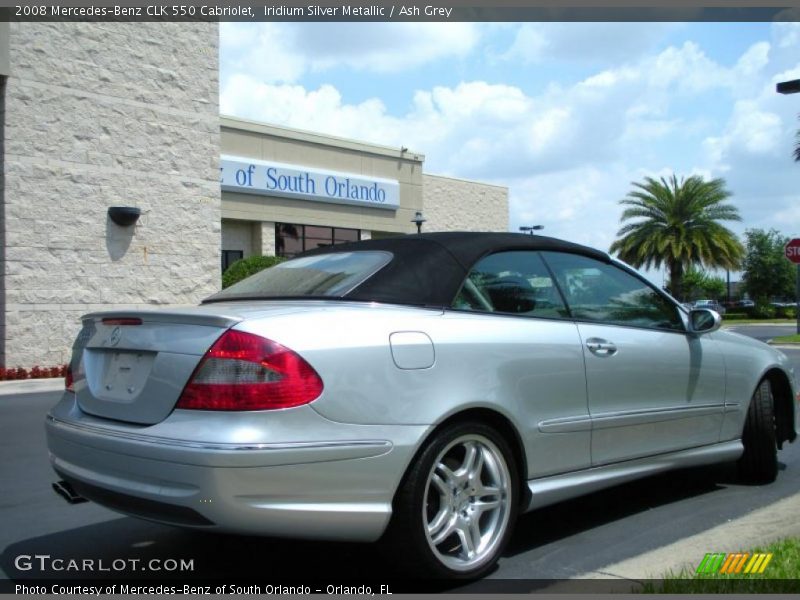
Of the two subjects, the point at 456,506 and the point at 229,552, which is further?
the point at 229,552

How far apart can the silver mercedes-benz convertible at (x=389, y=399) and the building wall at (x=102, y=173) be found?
482 inches

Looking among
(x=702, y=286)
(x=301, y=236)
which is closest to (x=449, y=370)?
(x=301, y=236)

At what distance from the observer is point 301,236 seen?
2744 centimetres

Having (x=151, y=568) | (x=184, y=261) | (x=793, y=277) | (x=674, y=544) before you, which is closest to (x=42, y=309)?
(x=184, y=261)

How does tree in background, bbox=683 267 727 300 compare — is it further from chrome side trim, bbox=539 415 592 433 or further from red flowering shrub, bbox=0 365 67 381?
chrome side trim, bbox=539 415 592 433

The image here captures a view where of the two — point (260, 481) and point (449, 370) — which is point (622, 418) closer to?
point (449, 370)

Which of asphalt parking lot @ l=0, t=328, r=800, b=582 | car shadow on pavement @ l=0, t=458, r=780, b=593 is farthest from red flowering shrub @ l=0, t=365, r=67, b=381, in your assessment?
car shadow on pavement @ l=0, t=458, r=780, b=593

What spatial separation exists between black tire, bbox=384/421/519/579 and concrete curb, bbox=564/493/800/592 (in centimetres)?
36

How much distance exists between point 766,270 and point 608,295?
55.8 m

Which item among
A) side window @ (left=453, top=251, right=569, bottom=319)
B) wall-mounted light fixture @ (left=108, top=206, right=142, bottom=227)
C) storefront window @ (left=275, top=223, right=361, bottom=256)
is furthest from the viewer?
storefront window @ (left=275, top=223, right=361, bottom=256)

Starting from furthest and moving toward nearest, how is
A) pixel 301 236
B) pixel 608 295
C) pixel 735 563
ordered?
pixel 301 236 → pixel 608 295 → pixel 735 563

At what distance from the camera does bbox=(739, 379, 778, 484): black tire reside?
211 inches

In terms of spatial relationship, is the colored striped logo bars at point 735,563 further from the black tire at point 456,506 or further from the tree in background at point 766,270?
the tree in background at point 766,270

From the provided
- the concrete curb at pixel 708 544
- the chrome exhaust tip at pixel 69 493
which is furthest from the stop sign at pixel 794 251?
the chrome exhaust tip at pixel 69 493
